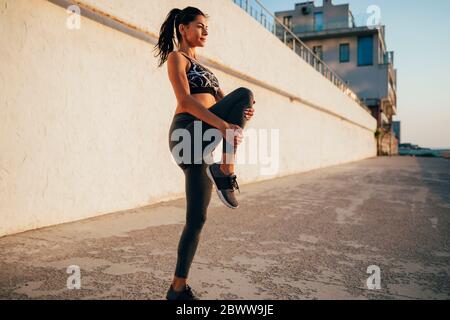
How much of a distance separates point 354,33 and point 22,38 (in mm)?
34150

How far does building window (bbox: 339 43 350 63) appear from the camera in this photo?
31.8 m

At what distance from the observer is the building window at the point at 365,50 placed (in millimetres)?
→ 30906

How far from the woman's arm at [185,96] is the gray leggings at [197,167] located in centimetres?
8

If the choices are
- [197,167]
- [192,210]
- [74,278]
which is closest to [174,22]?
[197,167]

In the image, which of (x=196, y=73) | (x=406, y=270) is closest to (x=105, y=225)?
(x=196, y=73)

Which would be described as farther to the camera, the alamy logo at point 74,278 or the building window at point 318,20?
the building window at point 318,20

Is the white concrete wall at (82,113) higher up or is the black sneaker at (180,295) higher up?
the white concrete wall at (82,113)

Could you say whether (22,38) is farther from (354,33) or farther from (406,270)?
(354,33)

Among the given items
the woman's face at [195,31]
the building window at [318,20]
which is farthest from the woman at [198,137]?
the building window at [318,20]

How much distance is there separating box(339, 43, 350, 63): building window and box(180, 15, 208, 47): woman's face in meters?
34.0

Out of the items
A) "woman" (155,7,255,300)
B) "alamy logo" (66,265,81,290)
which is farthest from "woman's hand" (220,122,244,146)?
"alamy logo" (66,265,81,290)

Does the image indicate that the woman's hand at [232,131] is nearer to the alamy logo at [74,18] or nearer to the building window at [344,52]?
the alamy logo at [74,18]

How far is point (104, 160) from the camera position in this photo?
417 cm

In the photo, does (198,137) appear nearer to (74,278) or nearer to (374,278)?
(74,278)
